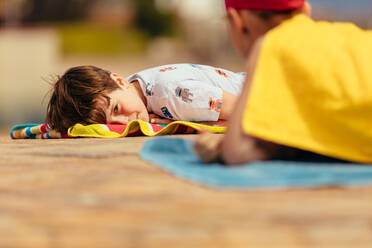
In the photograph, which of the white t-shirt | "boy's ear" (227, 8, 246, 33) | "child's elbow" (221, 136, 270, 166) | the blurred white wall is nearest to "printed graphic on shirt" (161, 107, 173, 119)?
the white t-shirt

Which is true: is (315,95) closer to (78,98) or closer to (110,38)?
(78,98)

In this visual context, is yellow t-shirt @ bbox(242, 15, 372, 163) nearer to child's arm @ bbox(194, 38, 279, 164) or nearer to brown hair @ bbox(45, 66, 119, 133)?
child's arm @ bbox(194, 38, 279, 164)

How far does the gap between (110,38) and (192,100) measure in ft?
59.9

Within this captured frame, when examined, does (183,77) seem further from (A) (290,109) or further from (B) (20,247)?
(B) (20,247)

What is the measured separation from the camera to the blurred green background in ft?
57.7

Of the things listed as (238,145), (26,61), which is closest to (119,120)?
(238,145)

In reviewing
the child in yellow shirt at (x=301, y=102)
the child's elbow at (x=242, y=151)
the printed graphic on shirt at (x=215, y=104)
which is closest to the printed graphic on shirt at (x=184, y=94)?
the printed graphic on shirt at (x=215, y=104)

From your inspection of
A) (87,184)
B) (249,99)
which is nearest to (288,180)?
(249,99)

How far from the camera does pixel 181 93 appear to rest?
3305 mm

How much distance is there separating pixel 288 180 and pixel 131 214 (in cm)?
47

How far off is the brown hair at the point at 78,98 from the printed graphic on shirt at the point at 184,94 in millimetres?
384

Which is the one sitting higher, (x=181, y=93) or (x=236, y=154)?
(x=236, y=154)

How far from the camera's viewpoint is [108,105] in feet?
10.9

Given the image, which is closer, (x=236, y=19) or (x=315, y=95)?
(x=315, y=95)
